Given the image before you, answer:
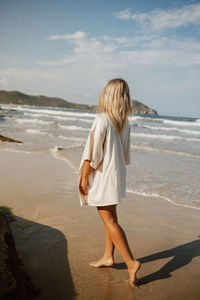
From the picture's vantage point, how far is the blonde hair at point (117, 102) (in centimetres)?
242

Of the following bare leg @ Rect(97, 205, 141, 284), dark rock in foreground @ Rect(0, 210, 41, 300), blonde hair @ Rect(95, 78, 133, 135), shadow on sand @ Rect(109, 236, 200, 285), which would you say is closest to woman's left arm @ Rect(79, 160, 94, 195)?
bare leg @ Rect(97, 205, 141, 284)

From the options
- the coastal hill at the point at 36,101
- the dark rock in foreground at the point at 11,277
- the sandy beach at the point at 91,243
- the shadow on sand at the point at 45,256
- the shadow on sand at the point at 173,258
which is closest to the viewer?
the dark rock in foreground at the point at 11,277

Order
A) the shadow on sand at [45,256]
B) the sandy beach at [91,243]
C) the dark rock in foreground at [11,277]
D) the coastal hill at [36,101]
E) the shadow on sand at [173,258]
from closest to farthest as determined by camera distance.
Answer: the dark rock in foreground at [11,277] → the shadow on sand at [45,256] → the sandy beach at [91,243] → the shadow on sand at [173,258] → the coastal hill at [36,101]

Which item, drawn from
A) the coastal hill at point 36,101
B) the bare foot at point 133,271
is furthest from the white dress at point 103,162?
the coastal hill at point 36,101

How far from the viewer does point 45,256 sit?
2791mm

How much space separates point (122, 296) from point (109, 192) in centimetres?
98

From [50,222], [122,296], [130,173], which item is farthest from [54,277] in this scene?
[130,173]

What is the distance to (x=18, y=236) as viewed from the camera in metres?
3.20

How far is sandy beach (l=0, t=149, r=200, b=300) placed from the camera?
239 cm

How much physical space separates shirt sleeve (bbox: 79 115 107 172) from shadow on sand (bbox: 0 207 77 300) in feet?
3.85

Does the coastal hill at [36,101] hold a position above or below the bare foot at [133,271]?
above

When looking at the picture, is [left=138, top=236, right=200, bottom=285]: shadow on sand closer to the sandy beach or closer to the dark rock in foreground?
the sandy beach

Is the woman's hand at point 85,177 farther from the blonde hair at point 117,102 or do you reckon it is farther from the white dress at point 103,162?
the blonde hair at point 117,102

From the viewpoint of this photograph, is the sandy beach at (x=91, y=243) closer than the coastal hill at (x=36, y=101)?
Yes
